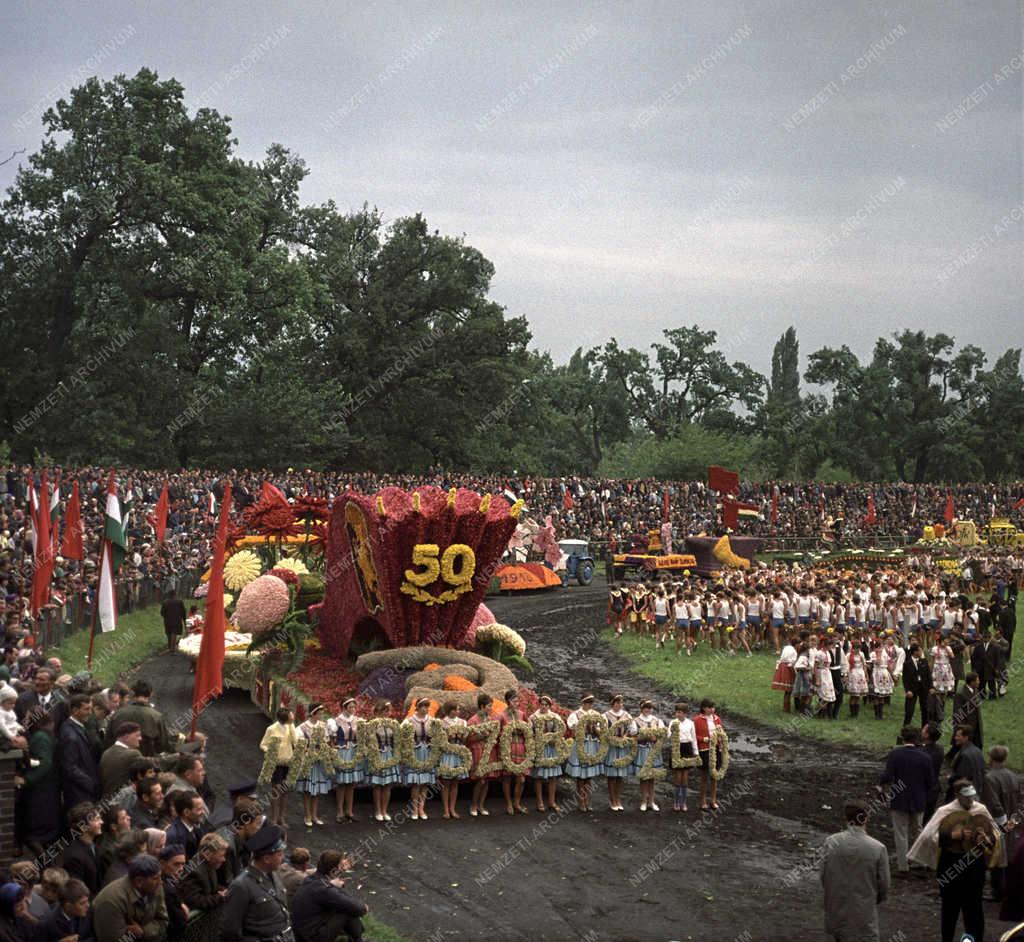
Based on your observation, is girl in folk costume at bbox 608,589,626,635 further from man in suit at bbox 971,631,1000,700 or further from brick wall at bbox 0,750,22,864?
brick wall at bbox 0,750,22,864

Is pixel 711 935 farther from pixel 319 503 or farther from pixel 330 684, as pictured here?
pixel 319 503

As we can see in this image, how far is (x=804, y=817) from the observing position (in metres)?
15.1

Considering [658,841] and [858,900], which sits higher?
[858,900]

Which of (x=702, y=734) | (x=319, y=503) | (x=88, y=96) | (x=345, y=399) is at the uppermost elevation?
(x=88, y=96)

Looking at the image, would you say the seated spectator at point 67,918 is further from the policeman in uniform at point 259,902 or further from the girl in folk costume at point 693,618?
the girl in folk costume at point 693,618

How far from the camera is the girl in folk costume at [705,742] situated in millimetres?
15303

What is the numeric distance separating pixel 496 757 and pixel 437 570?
436 centimetres

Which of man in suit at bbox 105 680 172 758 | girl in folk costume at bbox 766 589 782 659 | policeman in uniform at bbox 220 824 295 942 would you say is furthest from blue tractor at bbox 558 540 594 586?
policeman in uniform at bbox 220 824 295 942

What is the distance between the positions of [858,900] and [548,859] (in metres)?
4.72

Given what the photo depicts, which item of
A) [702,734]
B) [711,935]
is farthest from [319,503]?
[711,935]

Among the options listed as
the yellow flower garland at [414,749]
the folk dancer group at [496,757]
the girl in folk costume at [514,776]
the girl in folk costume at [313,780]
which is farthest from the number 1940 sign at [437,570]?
the girl in folk costume at [313,780]

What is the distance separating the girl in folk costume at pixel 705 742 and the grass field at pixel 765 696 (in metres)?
4.77

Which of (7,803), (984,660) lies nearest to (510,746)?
(7,803)

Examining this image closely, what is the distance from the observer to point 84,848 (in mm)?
8359
